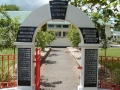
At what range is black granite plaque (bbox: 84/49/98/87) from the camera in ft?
27.2

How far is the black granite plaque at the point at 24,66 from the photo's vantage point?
27.0 feet

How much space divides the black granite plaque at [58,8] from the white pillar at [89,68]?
4.65ft

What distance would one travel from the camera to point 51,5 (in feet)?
26.5

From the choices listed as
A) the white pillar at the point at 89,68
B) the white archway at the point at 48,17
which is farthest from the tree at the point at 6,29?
the white pillar at the point at 89,68

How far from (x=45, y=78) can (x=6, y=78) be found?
301 cm

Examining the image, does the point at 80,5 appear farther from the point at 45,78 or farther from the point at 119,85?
the point at 119,85

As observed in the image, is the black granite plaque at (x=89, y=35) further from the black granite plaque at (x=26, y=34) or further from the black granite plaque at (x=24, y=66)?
the black granite plaque at (x=24, y=66)

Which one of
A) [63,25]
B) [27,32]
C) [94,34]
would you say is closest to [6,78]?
[27,32]

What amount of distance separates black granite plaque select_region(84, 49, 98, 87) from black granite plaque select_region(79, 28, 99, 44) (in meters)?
0.38

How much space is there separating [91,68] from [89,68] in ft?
0.25

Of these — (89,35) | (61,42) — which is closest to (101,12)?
Answer: (89,35)

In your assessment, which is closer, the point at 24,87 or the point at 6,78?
the point at 24,87

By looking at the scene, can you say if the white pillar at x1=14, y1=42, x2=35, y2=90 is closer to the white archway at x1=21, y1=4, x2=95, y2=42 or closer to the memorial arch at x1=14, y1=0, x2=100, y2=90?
the memorial arch at x1=14, y1=0, x2=100, y2=90

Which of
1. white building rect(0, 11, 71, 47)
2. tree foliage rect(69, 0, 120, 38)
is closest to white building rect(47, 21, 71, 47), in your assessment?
white building rect(0, 11, 71, 47)
